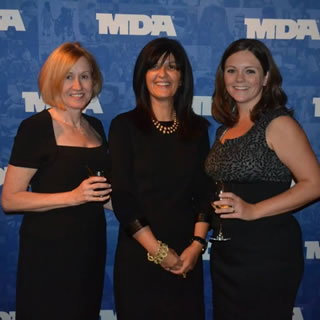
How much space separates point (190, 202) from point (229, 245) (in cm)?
36

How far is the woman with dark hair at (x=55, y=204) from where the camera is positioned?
2.45 m

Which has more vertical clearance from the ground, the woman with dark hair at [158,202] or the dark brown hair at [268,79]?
the dark brown hair at [268,79]

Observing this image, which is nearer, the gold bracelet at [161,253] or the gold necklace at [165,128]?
the gold bracelet at [161,253]

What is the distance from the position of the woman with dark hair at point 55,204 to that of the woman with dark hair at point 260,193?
0.80m

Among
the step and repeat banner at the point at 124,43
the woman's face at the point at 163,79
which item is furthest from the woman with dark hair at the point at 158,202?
the step and repeat banner at the point at 124,43

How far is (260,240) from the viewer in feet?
7.82

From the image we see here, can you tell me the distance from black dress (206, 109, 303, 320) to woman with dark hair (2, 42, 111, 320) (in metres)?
0.83

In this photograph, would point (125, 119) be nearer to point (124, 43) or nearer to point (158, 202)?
point (158, 202)

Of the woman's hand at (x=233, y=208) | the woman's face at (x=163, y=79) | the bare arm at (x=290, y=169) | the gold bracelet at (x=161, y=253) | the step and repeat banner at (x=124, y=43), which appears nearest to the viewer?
the woman's hand at (x=233, y=208)

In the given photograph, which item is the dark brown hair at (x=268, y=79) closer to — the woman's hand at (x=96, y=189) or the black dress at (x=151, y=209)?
the black dress at (x=151, y=209)

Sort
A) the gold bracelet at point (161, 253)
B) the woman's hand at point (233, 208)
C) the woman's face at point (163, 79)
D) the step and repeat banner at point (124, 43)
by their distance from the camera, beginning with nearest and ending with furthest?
the woman's hand at point (233, 208)
the gold bracelet at point (161, 253)
the woman's face at point (163, 79)
the step and repeat banner at point (124, 43)

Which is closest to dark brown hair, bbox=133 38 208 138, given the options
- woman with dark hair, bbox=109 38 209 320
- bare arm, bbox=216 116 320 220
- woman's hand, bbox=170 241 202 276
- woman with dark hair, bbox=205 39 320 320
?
woman with dark hair, bbox=109 38 209 320

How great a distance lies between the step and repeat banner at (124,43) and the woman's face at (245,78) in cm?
74

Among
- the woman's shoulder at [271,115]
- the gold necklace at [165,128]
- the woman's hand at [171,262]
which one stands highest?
the woman's shoulder at [271,115]
